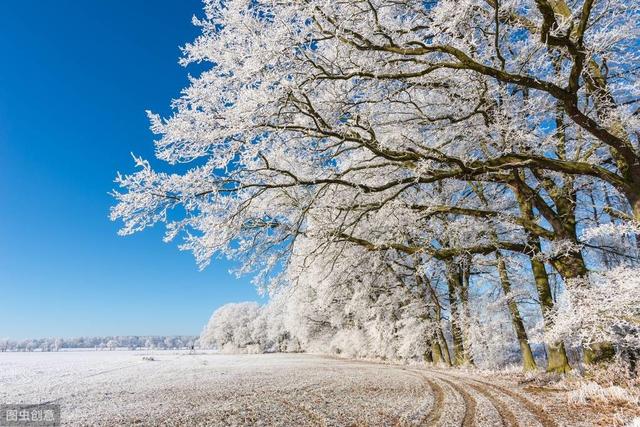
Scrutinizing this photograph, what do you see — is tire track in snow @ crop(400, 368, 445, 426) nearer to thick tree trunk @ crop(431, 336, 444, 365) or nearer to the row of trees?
the row of trees

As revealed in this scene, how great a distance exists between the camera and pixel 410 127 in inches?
413

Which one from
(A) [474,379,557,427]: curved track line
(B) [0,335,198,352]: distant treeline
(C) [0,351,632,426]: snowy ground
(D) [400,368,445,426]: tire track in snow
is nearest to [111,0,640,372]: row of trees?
(A) [474,379,557,427]: curved track line

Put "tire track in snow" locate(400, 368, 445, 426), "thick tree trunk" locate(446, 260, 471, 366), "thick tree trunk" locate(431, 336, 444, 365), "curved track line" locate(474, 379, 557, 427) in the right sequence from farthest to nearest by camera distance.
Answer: "thick tree trunk" locate(431, 336, 444, 365) → "thick tree trunk" locate(446, 260, 471, 366) → "tire track in snow" locate(400, 368, 445, 426) → "curved track line" locate(474, 379, 557, 427)

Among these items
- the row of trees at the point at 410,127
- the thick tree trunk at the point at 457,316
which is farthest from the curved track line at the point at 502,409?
the thick tree trunk at the point at 457,316

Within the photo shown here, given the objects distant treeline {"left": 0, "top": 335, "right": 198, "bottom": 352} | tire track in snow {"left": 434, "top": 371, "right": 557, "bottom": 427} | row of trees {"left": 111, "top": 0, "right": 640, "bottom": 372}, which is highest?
row of trees {"left": 111, "top": 0, "right": 640, "bottom": 372}

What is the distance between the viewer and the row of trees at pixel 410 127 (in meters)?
7.34

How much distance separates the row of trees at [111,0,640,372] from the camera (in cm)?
734

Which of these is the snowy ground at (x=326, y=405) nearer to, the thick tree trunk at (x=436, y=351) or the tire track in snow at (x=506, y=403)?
the tire track in snow at (x=506, y=403)

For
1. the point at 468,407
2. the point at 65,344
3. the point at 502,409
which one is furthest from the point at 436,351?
the point at 65,344

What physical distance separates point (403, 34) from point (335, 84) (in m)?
1.72

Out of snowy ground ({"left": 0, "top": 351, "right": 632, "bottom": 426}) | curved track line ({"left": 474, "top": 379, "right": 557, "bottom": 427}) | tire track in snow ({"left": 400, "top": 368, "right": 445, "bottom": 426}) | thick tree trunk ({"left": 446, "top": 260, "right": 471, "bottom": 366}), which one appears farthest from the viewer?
thick tree trunk ({"left": 446, "top": 260, "right": 471, "bottom": 366})

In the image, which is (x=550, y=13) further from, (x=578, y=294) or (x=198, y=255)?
(x=198, y=255)

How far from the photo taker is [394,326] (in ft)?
89.6

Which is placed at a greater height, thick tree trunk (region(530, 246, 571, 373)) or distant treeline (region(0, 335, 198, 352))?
thick tree trunk (region(530, 246, 571, 373))
